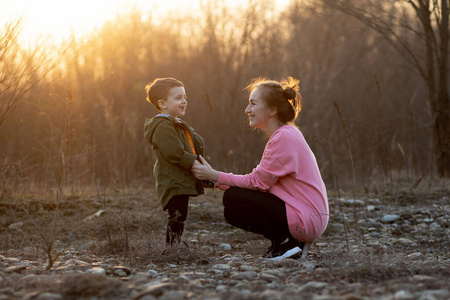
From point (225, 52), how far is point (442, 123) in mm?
6540

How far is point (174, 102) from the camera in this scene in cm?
418

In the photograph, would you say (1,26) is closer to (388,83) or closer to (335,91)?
(335,91)

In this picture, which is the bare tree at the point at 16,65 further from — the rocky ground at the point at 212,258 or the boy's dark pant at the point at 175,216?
the boy's dark pant at the point at 175,216

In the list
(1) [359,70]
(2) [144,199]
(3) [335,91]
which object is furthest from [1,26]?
(1) [359,70]

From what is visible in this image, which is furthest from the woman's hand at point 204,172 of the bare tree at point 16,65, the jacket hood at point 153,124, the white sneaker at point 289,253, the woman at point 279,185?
the bare tree at point 16,65

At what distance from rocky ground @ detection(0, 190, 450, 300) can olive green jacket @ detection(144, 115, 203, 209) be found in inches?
9.6

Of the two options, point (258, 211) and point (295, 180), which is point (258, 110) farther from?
point (258, 211)

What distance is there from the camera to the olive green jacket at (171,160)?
396 centimetres

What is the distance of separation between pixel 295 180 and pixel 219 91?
395 inches

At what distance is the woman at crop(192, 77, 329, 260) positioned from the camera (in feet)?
12.4

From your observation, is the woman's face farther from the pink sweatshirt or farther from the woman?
the pink sweatshirt

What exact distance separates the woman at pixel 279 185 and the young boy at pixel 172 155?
135 millimetres

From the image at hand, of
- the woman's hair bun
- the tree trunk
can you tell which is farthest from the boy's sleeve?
the tree trunk

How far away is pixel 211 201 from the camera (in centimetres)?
698
